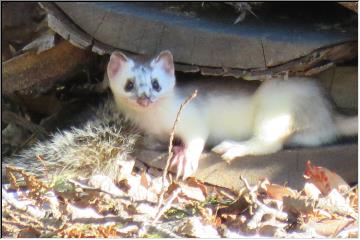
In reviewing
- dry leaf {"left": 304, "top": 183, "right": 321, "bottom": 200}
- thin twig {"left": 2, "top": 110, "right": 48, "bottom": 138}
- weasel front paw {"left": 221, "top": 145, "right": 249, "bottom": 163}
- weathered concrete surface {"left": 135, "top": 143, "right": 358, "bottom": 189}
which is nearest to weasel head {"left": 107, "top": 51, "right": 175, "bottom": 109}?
weathered concrete surface {"left": 135, "top": 143, "right": 358, "bottom": 189}

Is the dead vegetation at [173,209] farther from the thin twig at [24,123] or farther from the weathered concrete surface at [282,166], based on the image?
the thin twig at [24,123]

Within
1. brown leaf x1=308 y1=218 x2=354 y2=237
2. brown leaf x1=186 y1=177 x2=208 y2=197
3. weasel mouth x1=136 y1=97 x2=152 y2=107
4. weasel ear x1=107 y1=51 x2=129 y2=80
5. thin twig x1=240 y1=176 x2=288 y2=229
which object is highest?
weasel ear x1=107 y1=51 x2=129 y2=80

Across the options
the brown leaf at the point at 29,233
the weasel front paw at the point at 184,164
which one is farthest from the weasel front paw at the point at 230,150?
the brown leaf at the point at 29,233

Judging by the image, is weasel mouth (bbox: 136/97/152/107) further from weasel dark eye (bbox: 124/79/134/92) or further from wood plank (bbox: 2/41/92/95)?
wood plank (bbox: 2/41/92/95)

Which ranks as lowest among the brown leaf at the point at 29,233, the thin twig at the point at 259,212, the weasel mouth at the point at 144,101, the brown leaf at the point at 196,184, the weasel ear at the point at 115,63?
the brown leaf at the point at 29,233

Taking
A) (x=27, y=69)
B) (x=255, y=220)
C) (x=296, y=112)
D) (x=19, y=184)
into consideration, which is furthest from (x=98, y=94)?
(x=255, y=220)

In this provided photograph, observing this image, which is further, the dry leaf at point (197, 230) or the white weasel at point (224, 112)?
the white weasel at point (224, 112)

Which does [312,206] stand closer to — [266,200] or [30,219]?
[266,200]
